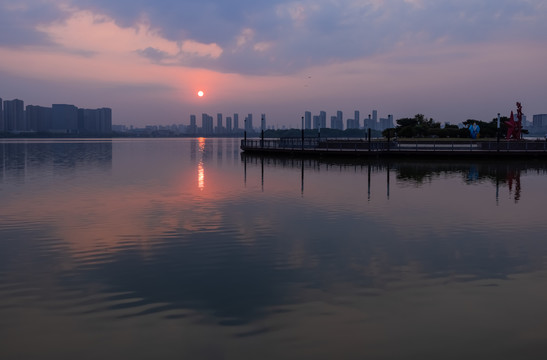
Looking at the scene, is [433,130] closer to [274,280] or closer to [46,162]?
[46,162]

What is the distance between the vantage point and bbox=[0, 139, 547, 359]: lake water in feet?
28.0

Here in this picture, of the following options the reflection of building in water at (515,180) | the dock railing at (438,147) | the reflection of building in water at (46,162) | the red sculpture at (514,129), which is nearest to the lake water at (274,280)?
the reflection of building in water at (515,180)

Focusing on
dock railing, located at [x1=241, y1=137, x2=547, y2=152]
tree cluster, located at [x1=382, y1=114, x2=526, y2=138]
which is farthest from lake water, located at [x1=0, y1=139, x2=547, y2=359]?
tree cluster, located at [x1=382, y1=114, x2=526, y2=138]

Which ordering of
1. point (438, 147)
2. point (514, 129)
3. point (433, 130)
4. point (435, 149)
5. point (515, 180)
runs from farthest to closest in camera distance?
point (433, 130) < point (514, 129) < point (438, 147) < point (435, 149) < point (515, 180)

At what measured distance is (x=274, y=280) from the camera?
12.0 metres

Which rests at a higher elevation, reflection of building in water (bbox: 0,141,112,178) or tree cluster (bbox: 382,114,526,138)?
tree cluster (bbox: 382,114,526,138)

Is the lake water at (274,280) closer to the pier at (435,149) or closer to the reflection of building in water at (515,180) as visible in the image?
the reflection of building in water at (515,180)

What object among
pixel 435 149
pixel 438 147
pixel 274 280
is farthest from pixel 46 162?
pixel 274 280

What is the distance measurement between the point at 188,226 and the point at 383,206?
1024 cm

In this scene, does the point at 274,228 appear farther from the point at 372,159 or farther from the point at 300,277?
the point at 372,159

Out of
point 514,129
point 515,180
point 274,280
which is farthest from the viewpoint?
point 514,129

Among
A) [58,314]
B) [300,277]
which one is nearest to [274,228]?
[300,277]

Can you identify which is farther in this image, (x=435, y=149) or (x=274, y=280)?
(x=435, y=149)

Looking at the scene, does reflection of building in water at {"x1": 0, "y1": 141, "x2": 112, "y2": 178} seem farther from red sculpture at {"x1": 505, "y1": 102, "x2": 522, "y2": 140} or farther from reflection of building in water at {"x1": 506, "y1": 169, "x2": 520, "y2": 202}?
red sculpture at {"x1": 505, "y1": 102, "x2": 522, "y2": 140}
